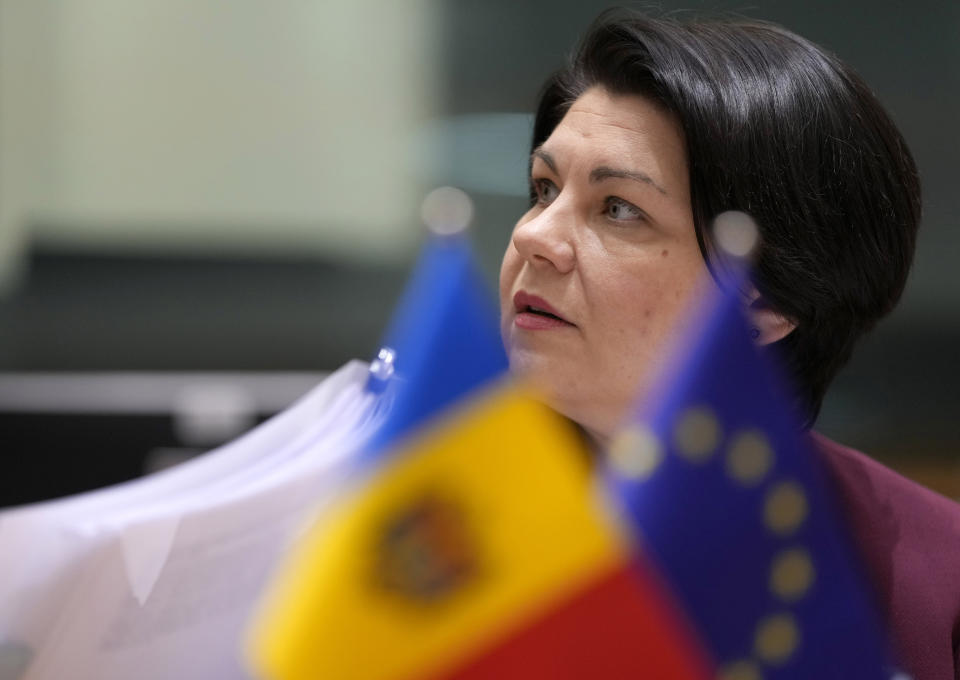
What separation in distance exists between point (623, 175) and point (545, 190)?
141 millimetres

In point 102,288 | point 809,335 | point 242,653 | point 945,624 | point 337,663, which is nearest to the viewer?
point 337,663

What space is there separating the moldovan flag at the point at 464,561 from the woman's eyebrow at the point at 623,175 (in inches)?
25.3

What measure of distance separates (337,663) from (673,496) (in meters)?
0.17

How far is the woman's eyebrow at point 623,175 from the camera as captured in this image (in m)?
1.16

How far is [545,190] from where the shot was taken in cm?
128

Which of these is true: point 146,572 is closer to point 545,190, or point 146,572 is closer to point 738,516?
point 738,516

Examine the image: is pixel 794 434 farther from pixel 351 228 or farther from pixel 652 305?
pixel 351 228

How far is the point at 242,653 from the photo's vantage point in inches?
29.0

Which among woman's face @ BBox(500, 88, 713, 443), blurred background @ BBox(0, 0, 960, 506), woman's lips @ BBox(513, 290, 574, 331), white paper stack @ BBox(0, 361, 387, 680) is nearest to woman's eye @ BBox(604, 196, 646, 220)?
woman's face @ BBox(500, 88, 713, 443)

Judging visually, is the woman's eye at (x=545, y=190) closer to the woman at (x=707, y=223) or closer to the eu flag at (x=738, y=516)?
the woman at (x=707, y=223)

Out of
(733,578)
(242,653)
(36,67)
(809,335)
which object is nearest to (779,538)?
(733,578)

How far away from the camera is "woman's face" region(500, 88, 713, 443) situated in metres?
1.14

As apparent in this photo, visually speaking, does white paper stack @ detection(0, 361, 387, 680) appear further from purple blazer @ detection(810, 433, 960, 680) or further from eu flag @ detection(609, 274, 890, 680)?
purple blazer @ detection(810, 433, 960, 680)

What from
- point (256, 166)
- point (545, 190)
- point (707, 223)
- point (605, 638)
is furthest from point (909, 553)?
point (256, 166)
